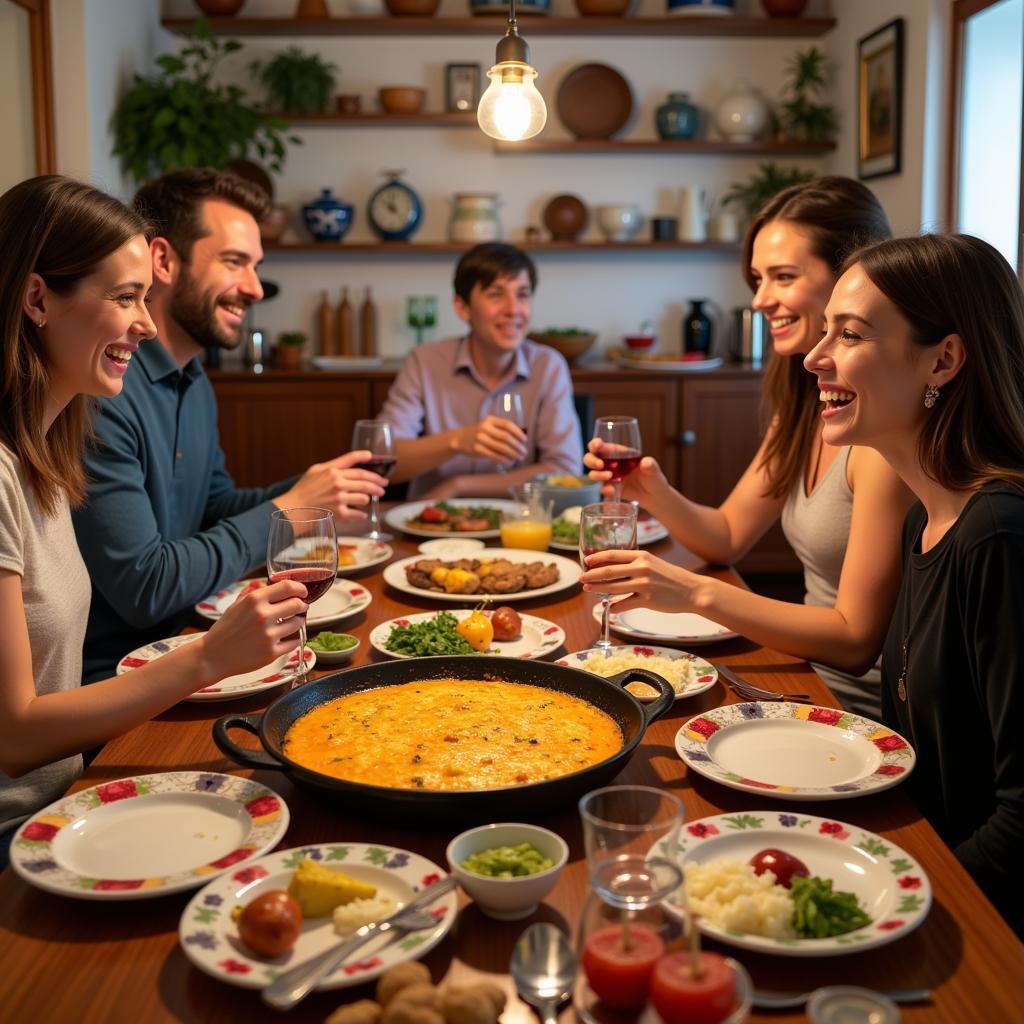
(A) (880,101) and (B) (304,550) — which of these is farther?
(A) (880,101)

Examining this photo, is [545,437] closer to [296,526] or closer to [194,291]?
[194,291]

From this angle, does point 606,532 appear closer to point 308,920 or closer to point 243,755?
point 243,755

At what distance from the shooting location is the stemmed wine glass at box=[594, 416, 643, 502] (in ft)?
7.39

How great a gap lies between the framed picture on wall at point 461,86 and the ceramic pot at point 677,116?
89 centimetres

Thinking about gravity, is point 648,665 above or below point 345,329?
below

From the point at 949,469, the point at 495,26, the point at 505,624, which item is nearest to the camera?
the point at 949,469

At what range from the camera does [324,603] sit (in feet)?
6.89

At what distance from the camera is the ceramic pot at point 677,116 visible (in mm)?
5402

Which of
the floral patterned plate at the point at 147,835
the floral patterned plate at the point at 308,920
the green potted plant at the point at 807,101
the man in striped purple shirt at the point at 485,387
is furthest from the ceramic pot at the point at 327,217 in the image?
the floral patterned plate at the point at 308,920

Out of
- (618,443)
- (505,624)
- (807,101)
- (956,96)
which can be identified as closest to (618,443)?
(618,443)

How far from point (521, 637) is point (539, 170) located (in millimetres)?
4196

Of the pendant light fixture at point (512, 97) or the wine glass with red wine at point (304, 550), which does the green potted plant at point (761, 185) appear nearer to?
the pendant light fixture at point (512, 97)

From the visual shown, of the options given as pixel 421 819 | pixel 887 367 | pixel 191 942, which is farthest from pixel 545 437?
pixel 191 942

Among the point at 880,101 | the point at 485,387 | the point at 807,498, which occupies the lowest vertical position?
the point at 807,498
